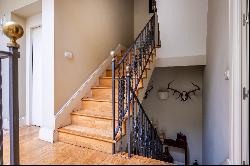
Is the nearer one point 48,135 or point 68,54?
point 48,135

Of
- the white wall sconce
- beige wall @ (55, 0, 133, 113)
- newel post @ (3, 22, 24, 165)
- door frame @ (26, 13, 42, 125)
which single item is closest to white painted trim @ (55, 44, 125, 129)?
beige wall @ (55, 0, 133, 113)

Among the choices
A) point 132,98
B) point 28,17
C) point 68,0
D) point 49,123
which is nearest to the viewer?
point 132,98

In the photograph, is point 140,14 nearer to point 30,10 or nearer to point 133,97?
point 30,10

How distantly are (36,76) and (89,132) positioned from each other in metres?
1.74

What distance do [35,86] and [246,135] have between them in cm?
335

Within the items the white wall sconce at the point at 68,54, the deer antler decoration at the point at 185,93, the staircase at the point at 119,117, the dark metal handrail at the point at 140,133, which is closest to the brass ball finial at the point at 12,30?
the staircase at the point at 119,117

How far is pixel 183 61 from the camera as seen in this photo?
3725 mm

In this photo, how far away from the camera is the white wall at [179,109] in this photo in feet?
16.0

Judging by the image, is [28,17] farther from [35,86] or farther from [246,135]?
[246,135]

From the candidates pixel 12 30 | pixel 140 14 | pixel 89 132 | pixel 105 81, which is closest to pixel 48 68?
pixel 89 132

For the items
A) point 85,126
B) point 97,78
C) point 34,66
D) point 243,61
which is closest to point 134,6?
point 97,78

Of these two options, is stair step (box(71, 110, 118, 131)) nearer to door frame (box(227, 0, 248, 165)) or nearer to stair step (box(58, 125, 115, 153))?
stair step (box(58, 125, 115, 153))

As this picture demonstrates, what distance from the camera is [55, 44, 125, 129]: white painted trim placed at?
2748 mm

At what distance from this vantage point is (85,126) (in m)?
2.82
